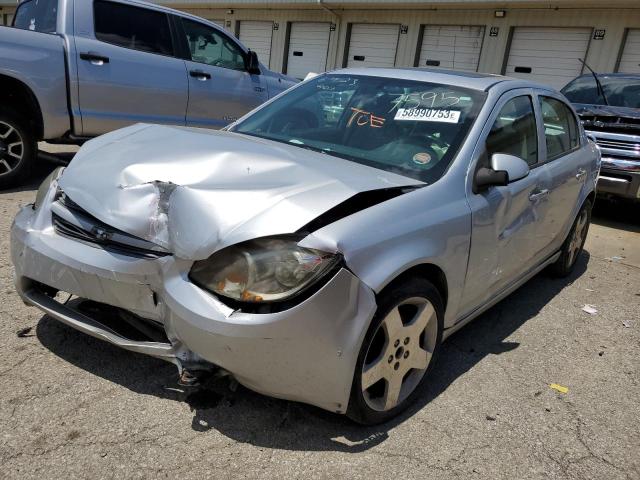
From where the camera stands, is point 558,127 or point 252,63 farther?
point 252,63

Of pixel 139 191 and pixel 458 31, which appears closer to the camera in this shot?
pixel 139 191

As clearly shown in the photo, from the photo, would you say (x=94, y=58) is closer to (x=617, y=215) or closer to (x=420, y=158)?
(x=420, y=158)

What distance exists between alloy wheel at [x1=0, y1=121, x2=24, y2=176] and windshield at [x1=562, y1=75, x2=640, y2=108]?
24.0ft

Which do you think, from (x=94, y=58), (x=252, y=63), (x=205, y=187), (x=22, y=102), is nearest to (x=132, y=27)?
(x=94, y=58)

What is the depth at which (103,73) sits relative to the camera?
5.68m

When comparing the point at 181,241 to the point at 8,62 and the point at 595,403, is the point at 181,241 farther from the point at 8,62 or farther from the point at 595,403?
the point at 8,62

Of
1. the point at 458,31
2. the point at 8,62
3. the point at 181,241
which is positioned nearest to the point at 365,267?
the point at 181,241

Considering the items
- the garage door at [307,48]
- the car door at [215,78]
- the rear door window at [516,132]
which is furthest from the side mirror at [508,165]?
the garage door at [307,48]

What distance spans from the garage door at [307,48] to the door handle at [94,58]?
38.2ft

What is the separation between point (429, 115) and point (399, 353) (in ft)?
4.56

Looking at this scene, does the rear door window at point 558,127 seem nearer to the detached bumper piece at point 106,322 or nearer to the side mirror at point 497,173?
the side mirror at point 497,173

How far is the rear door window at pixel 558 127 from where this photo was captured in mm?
3920

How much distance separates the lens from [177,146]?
269 cm

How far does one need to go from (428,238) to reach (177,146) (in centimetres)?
129
